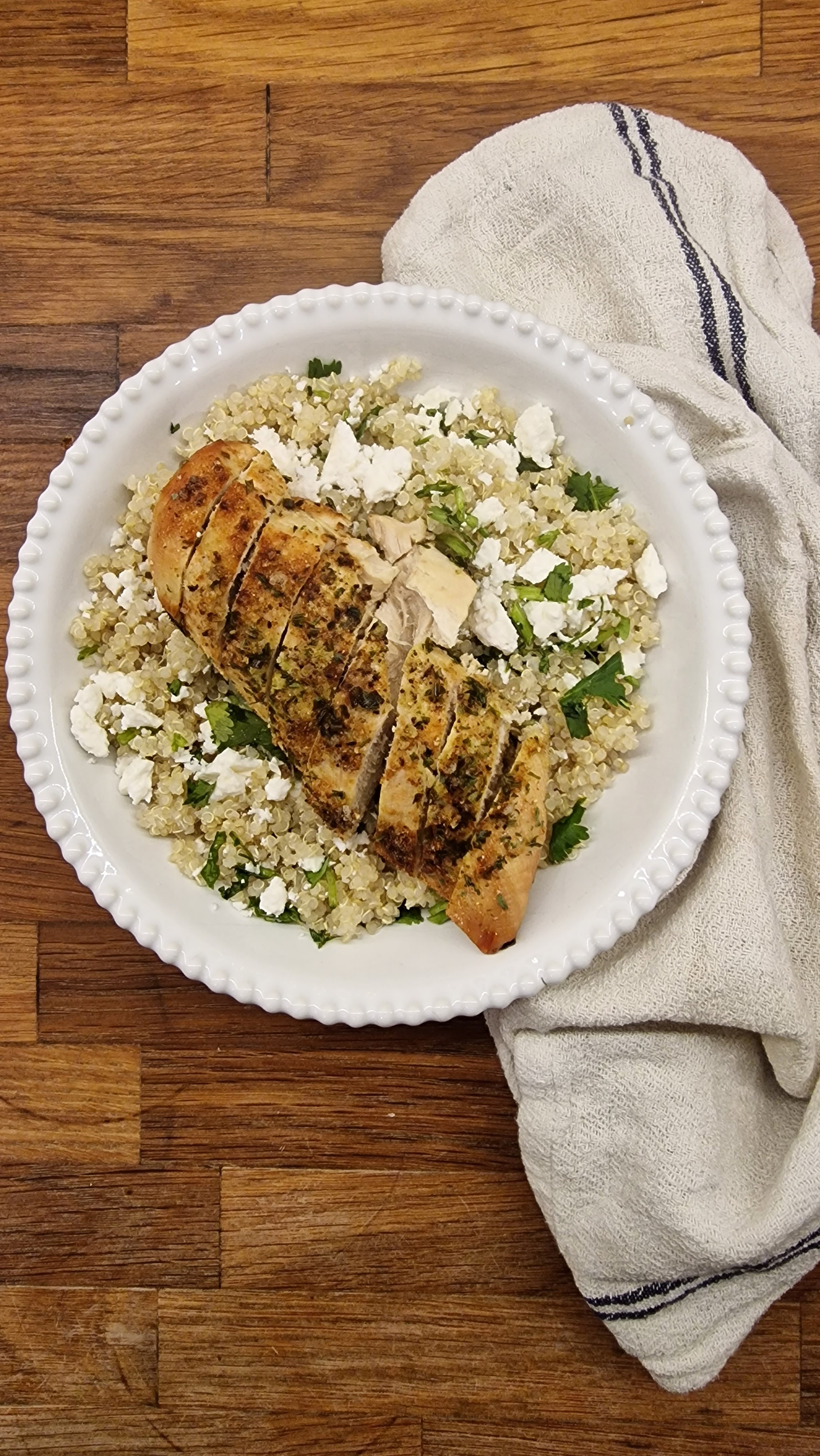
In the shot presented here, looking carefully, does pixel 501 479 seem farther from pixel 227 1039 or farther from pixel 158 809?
pixel 227 1039

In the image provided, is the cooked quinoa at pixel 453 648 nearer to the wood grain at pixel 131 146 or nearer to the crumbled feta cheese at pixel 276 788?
the crumbled feta cheese at pixel 276 788

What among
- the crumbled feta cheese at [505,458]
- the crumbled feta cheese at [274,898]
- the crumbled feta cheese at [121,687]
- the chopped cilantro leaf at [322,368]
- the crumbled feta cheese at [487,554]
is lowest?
the crumbled feta cheese at [274,898]

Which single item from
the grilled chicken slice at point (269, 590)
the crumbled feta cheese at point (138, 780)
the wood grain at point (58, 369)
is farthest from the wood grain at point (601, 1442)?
the wood grain at point (58, 369)

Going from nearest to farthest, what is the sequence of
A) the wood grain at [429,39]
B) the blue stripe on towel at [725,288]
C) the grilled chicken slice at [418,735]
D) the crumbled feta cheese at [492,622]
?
the grilled chicken slice at [418,735] → the crumbled feta cheese at [492,622] → the blue stripe on towel at [725,288] → the wood grain at [429,39]

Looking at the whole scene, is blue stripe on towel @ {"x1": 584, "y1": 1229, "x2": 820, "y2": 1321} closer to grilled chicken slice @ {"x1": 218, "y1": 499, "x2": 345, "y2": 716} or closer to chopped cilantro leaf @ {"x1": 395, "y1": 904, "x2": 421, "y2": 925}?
chopped cilantro leaf @ {"x1": 395, "y1": 904, "x2": 421, "y2": 925}

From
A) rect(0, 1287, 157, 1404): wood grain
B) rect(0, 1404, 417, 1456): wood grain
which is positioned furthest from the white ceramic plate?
rect(0, 1404, 417, 1456): wood grain

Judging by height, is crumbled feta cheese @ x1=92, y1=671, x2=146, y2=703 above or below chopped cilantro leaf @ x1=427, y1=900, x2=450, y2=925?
above
